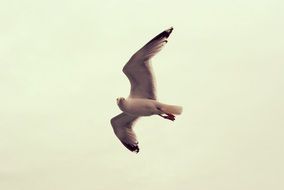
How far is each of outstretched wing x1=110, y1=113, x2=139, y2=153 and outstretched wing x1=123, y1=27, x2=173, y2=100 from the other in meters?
2.14

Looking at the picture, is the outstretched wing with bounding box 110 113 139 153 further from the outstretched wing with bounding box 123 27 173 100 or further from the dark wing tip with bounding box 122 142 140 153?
the outstretched wing with bounding box 123 27 173 100

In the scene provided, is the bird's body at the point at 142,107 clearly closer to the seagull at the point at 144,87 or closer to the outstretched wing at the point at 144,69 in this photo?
the seagull at the point at 144,87

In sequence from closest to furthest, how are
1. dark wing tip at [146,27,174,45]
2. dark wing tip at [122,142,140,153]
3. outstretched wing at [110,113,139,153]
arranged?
dark wing tip at [146,27,174,45] → dark wing tip at [122,142,140,153] → outstretched wing at [110,113,139,153]

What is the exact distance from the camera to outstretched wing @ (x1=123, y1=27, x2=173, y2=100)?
19.4 meters

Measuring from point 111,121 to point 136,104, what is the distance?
9.17 feet

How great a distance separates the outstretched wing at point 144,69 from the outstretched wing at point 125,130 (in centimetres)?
214

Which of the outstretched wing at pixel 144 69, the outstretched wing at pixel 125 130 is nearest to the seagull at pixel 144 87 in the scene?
the outstretched wing at pixel 144 69

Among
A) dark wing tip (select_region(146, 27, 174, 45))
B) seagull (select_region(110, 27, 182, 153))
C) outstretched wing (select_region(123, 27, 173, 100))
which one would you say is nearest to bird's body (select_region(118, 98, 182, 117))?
seagull (select_region(110, 27, 182, 153))

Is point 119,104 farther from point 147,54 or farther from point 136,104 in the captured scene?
point 147,54

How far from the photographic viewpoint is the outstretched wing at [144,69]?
1936 cm

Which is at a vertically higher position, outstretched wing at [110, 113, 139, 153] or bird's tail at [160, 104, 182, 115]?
outstretched wing at [110, 113, 139, 153]

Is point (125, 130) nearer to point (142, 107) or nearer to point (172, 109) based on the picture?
point (142, 107)

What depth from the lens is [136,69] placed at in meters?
20.0

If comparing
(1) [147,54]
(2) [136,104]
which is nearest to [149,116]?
(2) [136,104]
